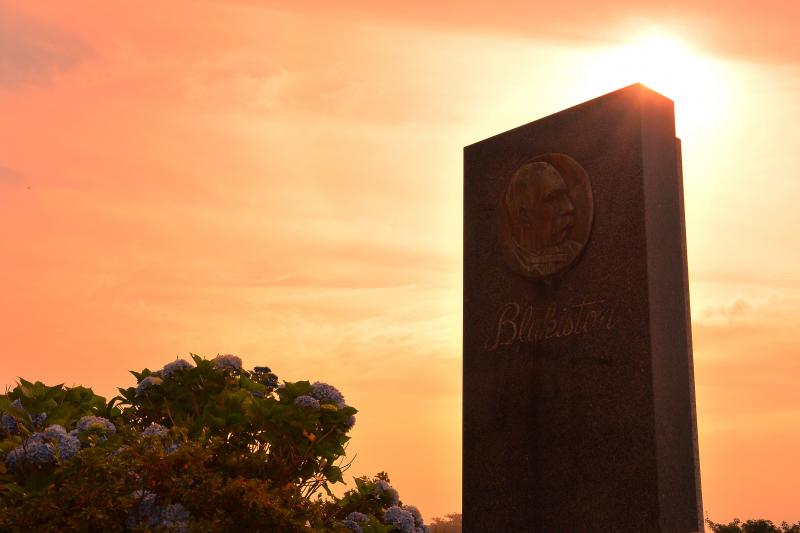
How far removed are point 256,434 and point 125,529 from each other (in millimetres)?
1417

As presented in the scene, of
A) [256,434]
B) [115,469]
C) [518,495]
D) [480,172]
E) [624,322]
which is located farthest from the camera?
[480,172]

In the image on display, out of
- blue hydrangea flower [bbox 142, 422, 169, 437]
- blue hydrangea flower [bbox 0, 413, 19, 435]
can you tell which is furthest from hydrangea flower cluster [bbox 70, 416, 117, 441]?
blue hydrangea flower [bbox 0, 413, 19, 435]

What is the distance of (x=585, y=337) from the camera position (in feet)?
33.5

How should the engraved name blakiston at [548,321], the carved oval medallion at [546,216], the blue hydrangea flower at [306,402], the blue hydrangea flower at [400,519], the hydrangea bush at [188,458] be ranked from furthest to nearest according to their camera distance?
the carved oval medallion at [546,216] → the engraved name blakiston at [548,321] → the blue hydrangea flower at [400,519] → the blue hydrangea flower at [306,402] → the hydrangea bush at [188,458]

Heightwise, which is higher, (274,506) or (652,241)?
(652,241)

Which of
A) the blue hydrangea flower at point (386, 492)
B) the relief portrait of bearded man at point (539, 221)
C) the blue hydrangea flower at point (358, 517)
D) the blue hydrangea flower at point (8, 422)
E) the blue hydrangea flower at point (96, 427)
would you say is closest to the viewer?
the blue hydrangea flower at point (96, 427)

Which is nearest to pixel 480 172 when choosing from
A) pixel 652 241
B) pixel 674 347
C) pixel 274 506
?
pixel 652 241

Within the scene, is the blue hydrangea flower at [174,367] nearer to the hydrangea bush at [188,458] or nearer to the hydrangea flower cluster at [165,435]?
the hydrangea bush at [188,458]

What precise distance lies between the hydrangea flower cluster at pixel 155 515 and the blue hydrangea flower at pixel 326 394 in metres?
1.50

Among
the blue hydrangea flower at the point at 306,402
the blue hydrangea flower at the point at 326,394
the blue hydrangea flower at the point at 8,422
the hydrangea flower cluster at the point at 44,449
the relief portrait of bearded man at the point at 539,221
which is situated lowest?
the hydrangea flower cluster at the point at 44,449

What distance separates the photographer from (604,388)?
9.94 m

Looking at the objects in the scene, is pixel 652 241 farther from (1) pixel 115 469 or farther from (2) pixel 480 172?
(1) pixel 115 469

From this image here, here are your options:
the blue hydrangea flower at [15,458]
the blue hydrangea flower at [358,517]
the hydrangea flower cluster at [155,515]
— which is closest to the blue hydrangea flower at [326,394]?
the blue hydrangea flower at [358,517]

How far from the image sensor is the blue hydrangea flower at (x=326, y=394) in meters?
7.50
